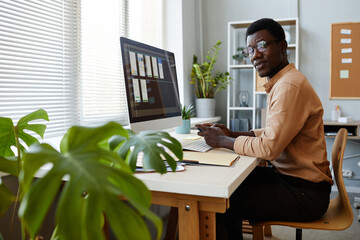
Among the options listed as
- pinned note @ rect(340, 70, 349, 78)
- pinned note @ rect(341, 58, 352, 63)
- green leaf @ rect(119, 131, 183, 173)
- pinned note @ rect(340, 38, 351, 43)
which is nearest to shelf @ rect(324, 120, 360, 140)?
pinned note @ rect(340, 70, 349, 78)

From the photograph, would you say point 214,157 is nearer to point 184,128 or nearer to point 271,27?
point 271,27

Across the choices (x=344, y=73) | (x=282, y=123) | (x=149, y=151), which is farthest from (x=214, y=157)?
(x=344, y=73)

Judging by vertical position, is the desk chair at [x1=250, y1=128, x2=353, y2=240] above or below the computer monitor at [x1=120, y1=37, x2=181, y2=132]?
below

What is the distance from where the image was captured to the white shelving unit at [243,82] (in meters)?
3.91

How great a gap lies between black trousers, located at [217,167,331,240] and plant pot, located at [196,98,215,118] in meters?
2.23

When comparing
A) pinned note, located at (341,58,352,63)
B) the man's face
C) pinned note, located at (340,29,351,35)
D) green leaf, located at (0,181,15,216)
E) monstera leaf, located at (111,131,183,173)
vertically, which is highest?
pinned note, located at (340,29,351,35)

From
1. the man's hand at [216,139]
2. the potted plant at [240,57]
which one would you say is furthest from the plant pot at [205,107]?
the man's hand at [216,139]

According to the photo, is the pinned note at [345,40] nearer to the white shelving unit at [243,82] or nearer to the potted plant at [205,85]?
the white shelving unit at [243,82]

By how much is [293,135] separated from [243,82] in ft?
9.14

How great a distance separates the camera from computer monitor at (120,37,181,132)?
5.33 feet

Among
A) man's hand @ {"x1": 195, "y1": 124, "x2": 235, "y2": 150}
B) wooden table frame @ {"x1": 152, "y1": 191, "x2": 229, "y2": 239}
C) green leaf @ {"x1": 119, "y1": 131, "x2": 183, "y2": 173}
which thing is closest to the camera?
green leaf @ {"x1": 119, "y1": 131, "x2": 183, "y2": 173}

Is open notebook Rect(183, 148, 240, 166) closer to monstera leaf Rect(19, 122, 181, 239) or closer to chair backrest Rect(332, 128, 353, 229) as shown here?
chair backrest Rect(332, 128, 353, 229)

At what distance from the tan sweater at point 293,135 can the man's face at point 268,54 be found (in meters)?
0.14

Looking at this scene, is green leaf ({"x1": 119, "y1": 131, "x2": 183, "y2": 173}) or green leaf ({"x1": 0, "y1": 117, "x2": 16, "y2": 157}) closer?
green leaf ({"x1": 119, "y1": 131, "x2": 183, "y2": 173})
